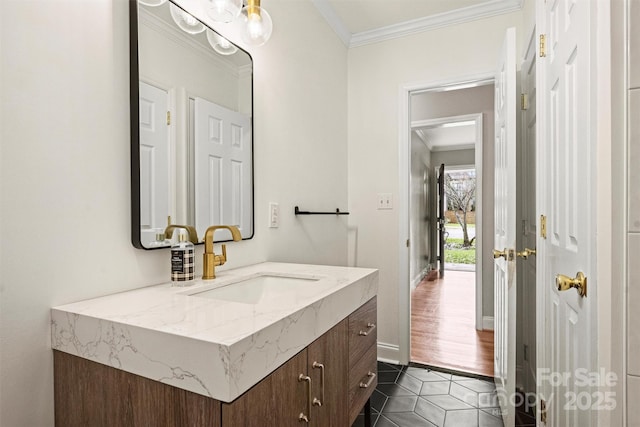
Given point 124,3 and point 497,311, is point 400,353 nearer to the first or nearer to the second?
point 497,311

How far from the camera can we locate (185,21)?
1.26m

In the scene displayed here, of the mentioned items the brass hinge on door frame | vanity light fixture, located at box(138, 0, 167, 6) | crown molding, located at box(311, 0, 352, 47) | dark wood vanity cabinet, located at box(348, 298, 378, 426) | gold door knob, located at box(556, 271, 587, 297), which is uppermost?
crown molding, located at box(311, 0, 352, 47)

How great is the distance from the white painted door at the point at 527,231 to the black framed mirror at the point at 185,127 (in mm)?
1537

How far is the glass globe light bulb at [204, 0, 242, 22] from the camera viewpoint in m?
1.21

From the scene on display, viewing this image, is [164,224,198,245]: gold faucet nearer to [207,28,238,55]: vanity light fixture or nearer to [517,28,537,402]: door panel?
[207,28,238,55]: vanity light fixture

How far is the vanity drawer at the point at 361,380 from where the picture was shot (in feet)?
4.39

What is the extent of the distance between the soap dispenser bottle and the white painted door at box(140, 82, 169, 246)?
9cm

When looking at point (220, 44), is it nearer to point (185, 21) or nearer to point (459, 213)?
point (185, 21)

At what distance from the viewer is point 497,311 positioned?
2.09 meters

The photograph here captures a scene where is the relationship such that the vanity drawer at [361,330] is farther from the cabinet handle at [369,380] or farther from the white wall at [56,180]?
the white wall at [56,180]

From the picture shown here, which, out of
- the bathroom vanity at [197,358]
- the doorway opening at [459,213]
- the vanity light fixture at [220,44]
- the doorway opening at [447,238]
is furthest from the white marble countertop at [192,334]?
the doorway opening at [459,213]

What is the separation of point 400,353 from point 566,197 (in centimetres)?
181

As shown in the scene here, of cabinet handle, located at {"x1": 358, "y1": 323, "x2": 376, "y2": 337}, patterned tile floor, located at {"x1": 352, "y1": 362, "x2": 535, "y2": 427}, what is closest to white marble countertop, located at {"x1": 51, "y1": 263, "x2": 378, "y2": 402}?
cabinet handle, located at {"x1": 358, "y1": 323, "x2": 376, "y2": 337}

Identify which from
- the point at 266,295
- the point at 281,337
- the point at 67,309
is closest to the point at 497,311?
the point at 266,295
